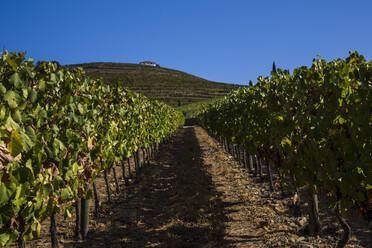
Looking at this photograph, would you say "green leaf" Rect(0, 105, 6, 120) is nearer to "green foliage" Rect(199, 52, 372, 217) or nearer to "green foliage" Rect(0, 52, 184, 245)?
"green foliage" Rect(0, 52, 184, 245)

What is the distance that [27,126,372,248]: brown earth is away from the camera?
6348 mm

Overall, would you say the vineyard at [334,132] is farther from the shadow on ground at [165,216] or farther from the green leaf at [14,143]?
the green leaf at [14,143]

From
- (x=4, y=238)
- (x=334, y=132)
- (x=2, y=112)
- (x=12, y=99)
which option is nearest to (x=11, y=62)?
(x=12, y=99)

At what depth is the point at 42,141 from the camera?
14.9 ft

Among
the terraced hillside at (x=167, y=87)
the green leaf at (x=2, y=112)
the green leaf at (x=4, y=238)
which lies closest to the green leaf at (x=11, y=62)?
the green leaf at (x=2, y=112)

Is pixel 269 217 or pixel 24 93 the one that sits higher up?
pixel 24 93

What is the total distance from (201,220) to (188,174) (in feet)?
18.4

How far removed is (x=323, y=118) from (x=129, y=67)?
125356 millimetres

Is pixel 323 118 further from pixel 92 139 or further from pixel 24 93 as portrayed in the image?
pixel 92 139

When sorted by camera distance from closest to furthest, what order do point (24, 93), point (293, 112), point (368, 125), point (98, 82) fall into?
point (368, 125)
point (24, 93)
point (293, 112)
point (98, 82)

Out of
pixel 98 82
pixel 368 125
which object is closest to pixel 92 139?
pixel 98 82

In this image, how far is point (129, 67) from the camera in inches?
4889

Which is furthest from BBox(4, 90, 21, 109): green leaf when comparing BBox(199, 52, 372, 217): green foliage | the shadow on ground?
the shadow on ground

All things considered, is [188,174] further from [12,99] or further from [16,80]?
[12,99]
